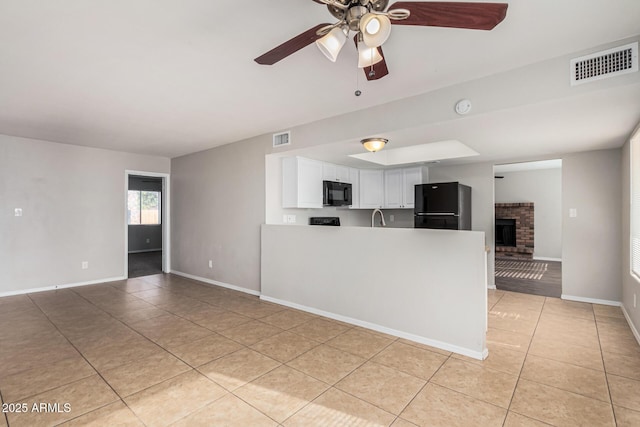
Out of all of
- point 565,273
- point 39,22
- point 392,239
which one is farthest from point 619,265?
point 39,22

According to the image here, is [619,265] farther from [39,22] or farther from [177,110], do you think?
[39,22]

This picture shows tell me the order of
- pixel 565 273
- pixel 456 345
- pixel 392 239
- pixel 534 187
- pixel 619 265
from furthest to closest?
pixel 534 187 → pixel 565 273 → pixel 619 265 → pixel 392 239 → pixel 456 345

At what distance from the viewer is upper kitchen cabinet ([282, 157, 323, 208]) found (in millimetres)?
4598

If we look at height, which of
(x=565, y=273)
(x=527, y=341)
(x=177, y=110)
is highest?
(x=177, y=110)

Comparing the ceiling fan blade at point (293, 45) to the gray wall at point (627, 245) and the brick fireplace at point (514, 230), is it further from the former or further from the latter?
the brick fireplace at point (514, 230)

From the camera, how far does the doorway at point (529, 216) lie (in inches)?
318

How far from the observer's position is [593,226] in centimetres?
427

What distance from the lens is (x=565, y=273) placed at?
177 inches

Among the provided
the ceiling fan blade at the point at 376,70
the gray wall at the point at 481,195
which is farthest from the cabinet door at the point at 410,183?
the ceiling fan blade at the point at 376,70

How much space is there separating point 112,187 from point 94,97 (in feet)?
10.1

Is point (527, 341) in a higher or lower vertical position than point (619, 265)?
lower

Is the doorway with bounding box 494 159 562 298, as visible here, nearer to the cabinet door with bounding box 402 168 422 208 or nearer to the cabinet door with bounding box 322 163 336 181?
the cabinet door with bounding box 402 168 422 208

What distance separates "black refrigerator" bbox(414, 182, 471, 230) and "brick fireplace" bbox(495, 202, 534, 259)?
433cm

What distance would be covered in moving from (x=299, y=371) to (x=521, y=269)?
650 centimetres
